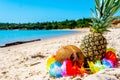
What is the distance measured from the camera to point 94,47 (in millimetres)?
6836

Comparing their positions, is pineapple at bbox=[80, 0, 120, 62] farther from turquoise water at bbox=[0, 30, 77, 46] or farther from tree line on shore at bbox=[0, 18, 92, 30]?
tree line on shore at bbox=[0, 18, 92, 30]

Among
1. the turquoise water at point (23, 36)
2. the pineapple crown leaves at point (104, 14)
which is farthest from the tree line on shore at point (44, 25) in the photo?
the pineapple crown leaves at point (104, 14)

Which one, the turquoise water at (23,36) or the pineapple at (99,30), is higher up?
the pineapple at (99,30)

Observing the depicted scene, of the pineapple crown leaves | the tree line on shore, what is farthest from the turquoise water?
the tree line on shore

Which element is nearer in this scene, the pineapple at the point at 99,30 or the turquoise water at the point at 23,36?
the pineapple at the point at 99,30

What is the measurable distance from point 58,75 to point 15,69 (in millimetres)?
1666

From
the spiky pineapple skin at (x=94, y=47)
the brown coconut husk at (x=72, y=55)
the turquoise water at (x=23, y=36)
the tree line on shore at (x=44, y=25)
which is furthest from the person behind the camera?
the tree line on shore at (x=44, y=25)

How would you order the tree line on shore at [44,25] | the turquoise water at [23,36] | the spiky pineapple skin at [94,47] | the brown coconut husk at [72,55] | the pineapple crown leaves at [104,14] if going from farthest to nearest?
the tree line on shore at [44,25] < the turquoise water at [23,36] < the pineapple crown leaves at [104,14] < the spiky pineapple skin at [94,47] < the brown coconut husk at [72,55]

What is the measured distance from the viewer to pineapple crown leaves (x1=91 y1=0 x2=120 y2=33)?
7078 millimetres

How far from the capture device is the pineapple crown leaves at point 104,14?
7078 mm

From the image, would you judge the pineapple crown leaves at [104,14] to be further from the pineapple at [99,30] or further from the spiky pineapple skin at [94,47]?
the spiky pineapple skin at [94,47]

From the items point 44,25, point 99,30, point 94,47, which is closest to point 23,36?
point 99,30

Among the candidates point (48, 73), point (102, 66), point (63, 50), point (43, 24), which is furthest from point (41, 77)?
point (43, 24)

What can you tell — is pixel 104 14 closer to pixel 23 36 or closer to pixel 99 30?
pixel 99 30
